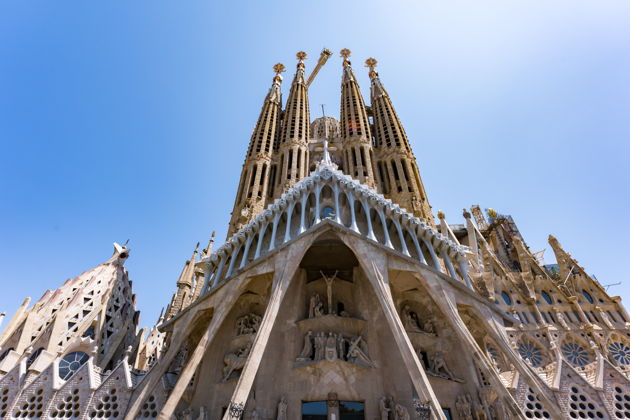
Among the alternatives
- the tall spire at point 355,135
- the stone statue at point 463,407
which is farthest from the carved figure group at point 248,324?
the tall spire at point 355,135

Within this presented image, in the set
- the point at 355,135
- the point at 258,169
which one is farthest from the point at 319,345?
the point at 355,135

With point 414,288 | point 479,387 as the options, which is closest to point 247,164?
point 414,288

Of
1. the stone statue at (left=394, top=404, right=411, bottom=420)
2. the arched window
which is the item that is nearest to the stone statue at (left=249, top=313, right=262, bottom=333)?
the stone statue at (left=394, top=404, right=411, bottom=420)

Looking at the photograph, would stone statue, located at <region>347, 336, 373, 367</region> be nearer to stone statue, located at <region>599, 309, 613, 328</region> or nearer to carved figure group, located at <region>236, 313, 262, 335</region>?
carved figure group, located at <region>236, 313, 262, 335</region>

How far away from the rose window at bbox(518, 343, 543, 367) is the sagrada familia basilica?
12 cm

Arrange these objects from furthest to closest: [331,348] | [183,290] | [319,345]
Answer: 1. [183,290]
2. [319,345]
3. [331,348]

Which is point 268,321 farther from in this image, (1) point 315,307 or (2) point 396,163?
(2) point 396,163

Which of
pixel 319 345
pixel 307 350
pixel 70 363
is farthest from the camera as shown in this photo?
pixel 70 363

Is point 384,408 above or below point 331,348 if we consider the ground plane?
below

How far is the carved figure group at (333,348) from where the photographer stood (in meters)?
13.4

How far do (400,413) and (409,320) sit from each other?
13.2ft

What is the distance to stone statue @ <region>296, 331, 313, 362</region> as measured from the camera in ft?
44.8

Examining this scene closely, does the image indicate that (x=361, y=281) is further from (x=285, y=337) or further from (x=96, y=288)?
(x=96, y=288)

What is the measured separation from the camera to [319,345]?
45.0 ft
